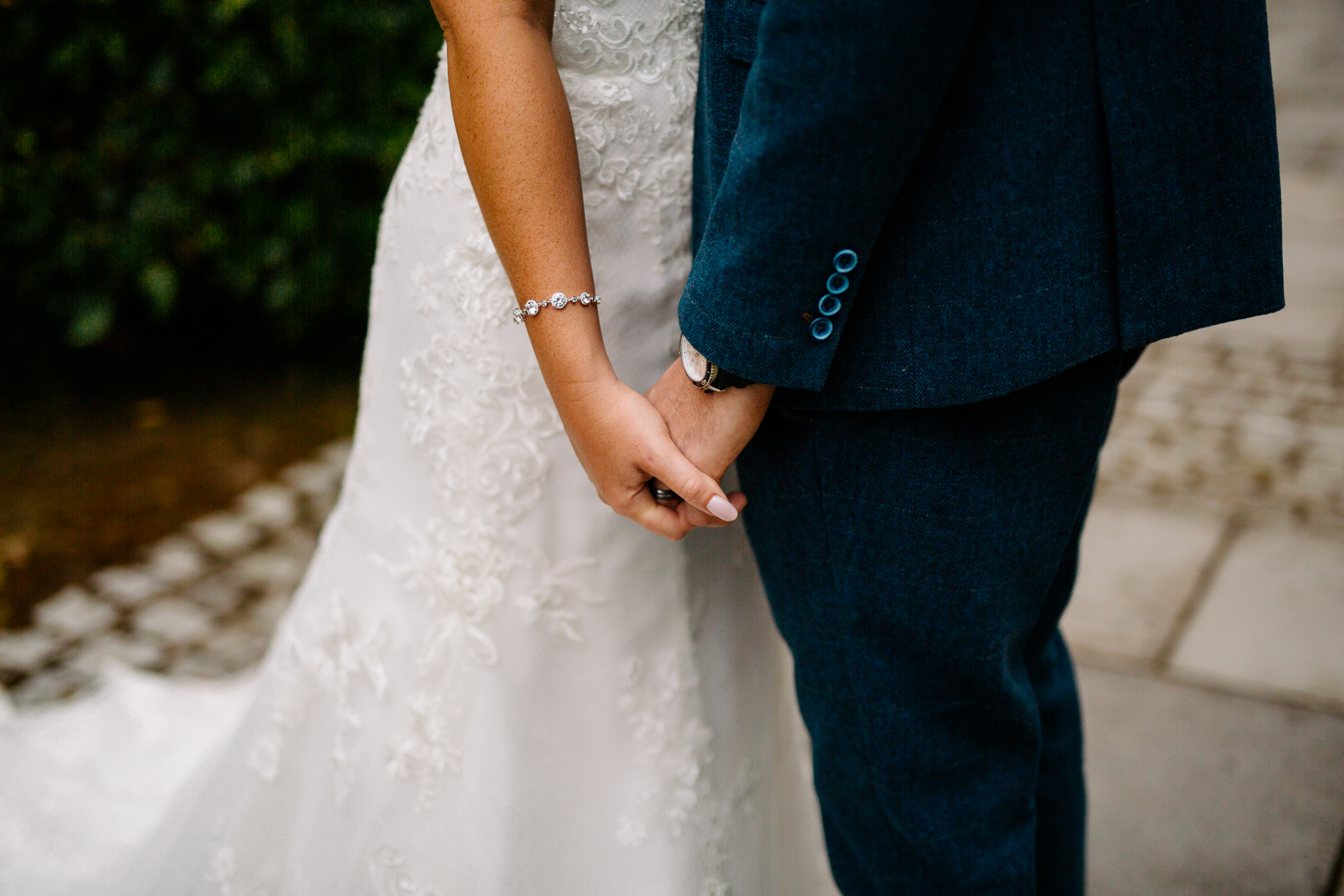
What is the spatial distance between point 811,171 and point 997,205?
163mm

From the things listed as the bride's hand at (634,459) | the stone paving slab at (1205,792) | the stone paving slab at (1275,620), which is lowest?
the stone paving slab at (1205,792)

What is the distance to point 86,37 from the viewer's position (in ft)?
11.5

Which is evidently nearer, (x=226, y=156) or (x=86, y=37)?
(x=86, y=37)

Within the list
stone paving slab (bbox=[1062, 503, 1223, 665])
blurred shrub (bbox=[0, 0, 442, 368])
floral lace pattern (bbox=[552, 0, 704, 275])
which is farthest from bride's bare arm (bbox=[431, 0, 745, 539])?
blurred shrub (bbox=[0, 0, 442, 368])

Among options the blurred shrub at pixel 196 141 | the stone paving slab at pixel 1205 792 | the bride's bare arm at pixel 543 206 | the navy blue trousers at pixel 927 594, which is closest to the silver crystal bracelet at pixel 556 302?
the bride's bare arm at pixel 543 206

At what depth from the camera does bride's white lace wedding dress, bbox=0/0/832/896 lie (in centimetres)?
121

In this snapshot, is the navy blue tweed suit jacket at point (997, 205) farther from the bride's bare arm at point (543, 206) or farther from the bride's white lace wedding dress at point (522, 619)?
the bride's white lace wedding dress at point (522, 619)

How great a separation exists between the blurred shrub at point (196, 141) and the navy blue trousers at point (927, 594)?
309 cm

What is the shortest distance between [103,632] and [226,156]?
1.94 m

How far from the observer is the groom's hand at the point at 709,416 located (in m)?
0.95

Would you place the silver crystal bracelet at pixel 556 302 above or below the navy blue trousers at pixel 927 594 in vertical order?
above

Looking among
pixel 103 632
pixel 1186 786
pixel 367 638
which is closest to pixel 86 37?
pixel 103 632

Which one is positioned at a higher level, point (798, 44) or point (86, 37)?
point (86, 37)

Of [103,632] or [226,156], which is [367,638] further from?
[226,156]
